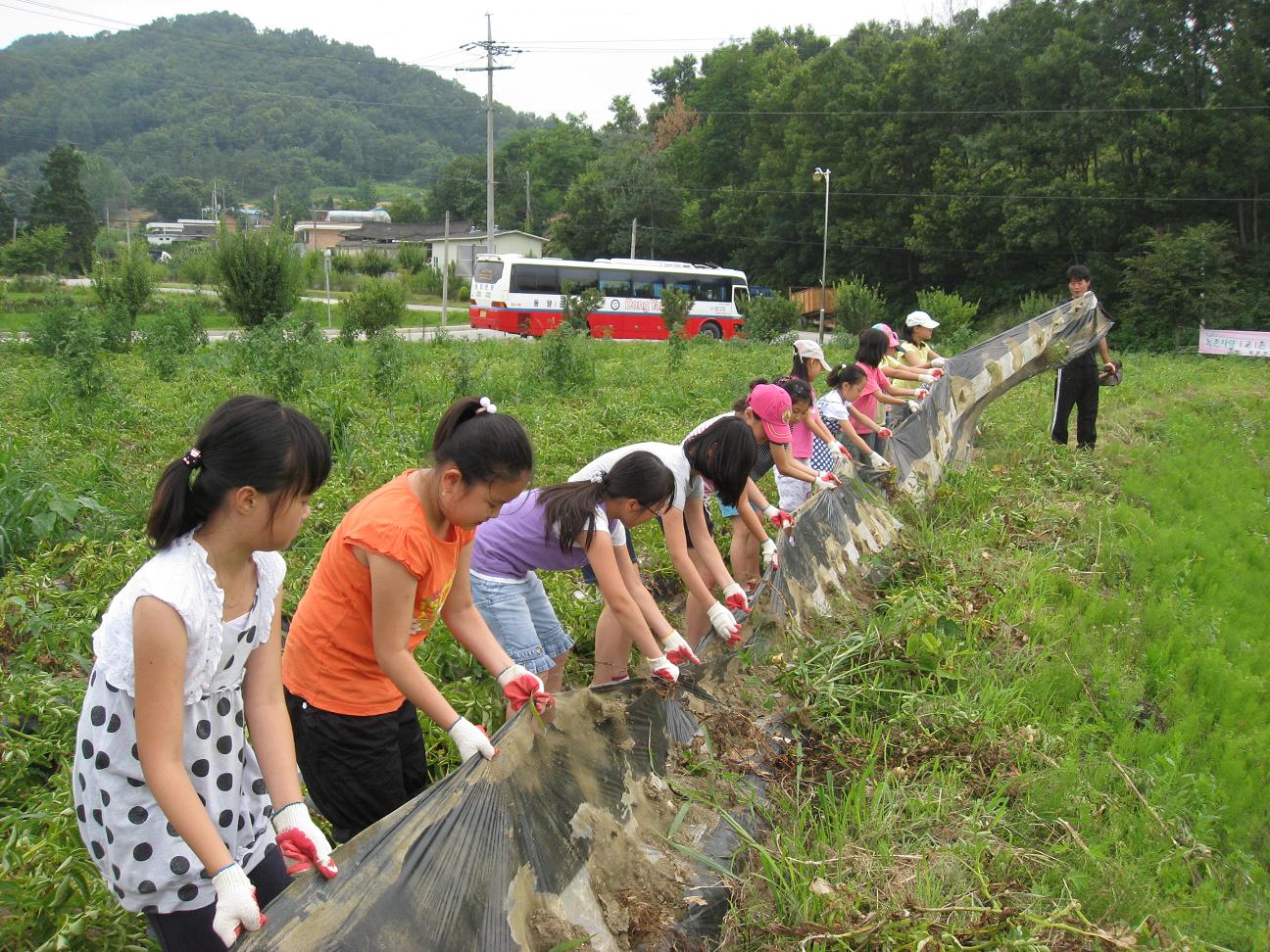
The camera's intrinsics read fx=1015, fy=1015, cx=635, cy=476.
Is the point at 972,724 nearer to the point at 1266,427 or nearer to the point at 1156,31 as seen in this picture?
the point at 1266,427

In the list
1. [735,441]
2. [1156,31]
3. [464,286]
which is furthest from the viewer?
[464,286]

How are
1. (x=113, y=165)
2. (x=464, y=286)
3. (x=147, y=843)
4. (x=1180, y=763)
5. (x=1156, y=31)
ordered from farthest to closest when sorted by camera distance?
(x=113, y=165), (x=464, y=286), (x=1156, y=31), (x=1180, y=763), (x=147, y=843)

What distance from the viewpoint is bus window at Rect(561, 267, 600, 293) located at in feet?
89.6

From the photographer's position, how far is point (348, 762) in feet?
7.63

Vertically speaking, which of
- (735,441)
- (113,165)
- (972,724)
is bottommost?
(972,724)

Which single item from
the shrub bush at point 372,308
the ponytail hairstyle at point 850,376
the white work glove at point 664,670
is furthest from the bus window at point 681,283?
the white work glove at point 664,670

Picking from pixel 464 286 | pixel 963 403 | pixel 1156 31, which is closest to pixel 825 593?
pixel 963 403

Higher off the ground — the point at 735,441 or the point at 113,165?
the point at 113,165

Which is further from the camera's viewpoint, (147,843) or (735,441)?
(735,441)

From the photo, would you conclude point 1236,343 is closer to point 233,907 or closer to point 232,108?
point 233,907

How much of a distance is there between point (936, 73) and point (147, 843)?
3926 cm

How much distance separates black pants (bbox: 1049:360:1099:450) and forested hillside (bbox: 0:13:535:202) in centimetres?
6988

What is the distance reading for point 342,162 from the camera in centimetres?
8025

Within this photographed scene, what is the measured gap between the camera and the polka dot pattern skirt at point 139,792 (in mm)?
1688
